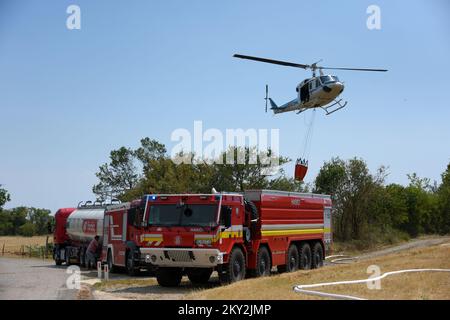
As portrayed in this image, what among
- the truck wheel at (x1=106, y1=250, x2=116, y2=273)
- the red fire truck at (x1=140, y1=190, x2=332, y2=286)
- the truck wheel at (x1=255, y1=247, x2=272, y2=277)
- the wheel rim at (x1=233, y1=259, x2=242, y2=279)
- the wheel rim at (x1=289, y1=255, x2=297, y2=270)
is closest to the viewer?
the red fire truck at (x1=140, y1=190, x2=332, y2=286)

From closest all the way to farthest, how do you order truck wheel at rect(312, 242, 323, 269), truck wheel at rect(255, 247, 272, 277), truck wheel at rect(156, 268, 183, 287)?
1. truck wheel at rect(156, 268, 183, 287)
2. truck wheel at rect(255, 247, 272, 277)
3. truck wheel at rect(312, 242, 323, 269)

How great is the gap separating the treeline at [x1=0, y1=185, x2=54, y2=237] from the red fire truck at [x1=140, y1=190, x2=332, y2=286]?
328 ft

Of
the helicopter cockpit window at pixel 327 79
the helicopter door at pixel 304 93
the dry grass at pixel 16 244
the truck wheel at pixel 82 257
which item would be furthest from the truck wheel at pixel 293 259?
the dry grass at pixel 16 244

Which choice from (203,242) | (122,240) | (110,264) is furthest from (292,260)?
(110,264)

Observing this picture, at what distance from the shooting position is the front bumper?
17.2 meters

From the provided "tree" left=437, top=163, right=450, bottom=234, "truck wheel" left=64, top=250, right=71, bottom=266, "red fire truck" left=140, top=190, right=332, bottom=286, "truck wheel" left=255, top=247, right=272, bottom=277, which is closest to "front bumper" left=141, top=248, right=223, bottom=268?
"red fire truck" left=140, top=190, right=332, bottom=286

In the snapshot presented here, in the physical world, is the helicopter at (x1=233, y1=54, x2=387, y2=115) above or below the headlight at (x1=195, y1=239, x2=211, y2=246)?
above

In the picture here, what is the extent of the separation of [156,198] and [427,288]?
827 cm

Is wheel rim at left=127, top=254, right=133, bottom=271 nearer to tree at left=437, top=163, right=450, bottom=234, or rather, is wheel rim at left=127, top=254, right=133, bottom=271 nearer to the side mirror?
the side mirror

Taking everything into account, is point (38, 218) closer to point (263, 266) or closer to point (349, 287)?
point (263, 266)

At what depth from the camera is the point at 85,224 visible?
32375 millimetres

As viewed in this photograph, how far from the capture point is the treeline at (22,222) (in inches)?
4680

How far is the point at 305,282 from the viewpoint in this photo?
15.6 meters

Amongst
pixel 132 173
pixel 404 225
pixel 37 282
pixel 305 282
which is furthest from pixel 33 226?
pixel 305 282
